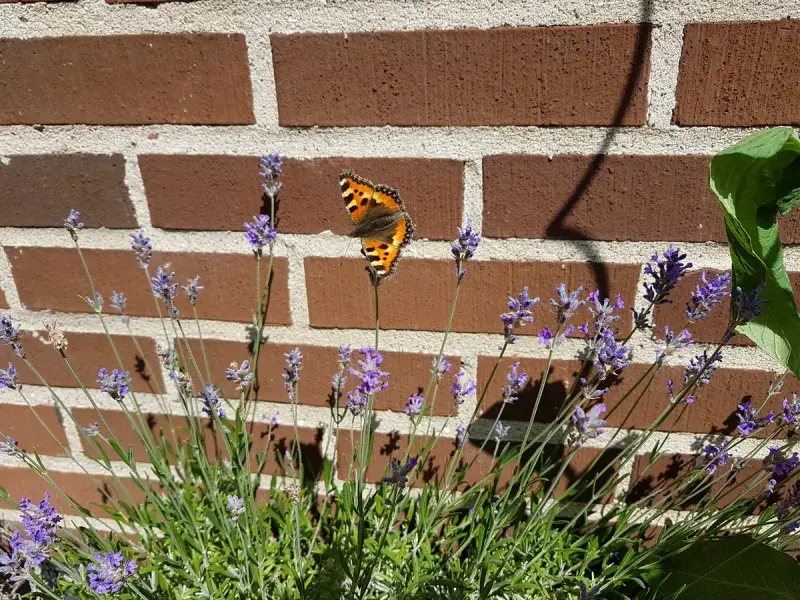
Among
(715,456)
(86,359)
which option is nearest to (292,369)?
(86,359)

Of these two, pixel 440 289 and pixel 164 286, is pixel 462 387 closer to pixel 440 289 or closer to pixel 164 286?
pixel 440 289

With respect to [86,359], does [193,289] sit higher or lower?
higher

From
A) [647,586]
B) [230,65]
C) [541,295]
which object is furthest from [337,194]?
[647,586]

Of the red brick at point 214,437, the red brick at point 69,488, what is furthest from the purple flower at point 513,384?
the red brick at point 69,488

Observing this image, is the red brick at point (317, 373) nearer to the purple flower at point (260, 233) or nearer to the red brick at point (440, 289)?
the red brick at point (440, 289)

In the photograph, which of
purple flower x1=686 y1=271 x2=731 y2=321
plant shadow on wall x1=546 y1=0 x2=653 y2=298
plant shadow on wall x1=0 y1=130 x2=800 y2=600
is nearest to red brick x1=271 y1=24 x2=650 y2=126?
plant shadow on wall x1=546 y1=0 x2=653 y2=298

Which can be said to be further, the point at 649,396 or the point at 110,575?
the point at 649,396

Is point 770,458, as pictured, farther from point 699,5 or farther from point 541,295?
point 699,5
